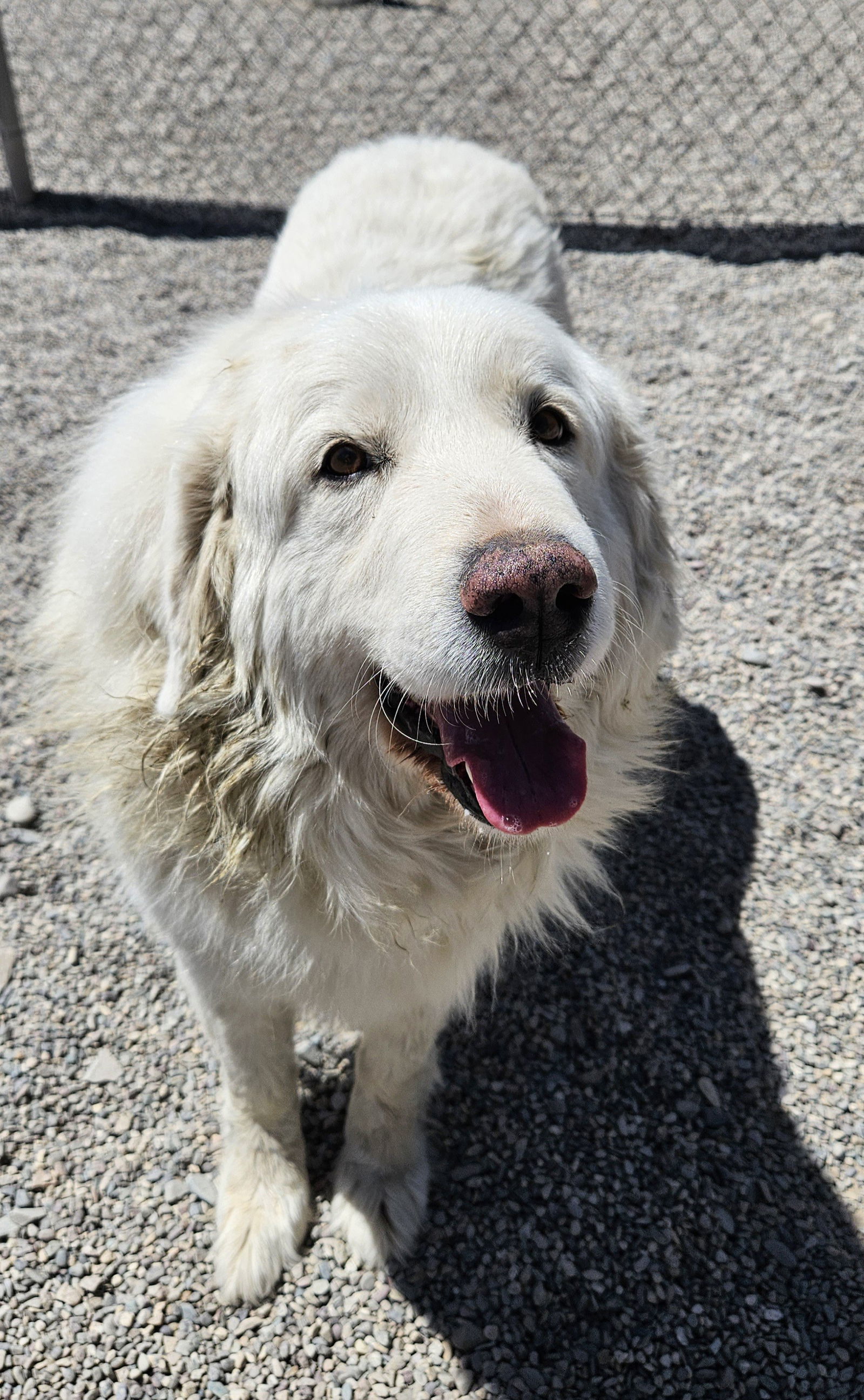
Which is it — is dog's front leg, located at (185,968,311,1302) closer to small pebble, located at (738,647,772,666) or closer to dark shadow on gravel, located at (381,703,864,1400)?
dark shadow on gravel, located at (381,703,864,1400)

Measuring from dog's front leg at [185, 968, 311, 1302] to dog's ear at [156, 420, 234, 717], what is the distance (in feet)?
2.42

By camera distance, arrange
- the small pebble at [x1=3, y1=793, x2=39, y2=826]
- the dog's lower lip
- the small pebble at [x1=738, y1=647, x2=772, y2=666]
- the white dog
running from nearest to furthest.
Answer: the white dog → the dog's lower lip → the small pebble at [x1=3, y1=793, x2=39, y2=826] → the small pebble at [x1=738, y1=647, x2=772, y2=666]

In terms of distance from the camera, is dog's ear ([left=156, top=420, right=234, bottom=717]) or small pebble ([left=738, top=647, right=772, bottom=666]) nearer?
dog's ear ([left=156, top=420, right=234, bottom=717])

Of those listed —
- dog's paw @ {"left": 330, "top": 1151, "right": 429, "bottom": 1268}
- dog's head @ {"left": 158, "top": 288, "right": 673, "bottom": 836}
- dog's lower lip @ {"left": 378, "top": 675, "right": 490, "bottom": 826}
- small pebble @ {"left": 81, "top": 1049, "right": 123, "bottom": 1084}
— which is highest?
dog's head @ {"left": 158, "top": 288, "right": 673, "bottom": 836}

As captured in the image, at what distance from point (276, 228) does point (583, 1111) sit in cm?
517

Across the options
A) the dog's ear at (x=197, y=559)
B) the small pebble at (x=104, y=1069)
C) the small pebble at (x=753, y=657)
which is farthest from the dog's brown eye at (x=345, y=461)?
the small pebble at (x=753, y=657)

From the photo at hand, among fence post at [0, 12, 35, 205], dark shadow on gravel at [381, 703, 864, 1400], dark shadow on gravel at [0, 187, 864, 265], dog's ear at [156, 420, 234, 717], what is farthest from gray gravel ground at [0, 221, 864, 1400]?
fence post at [0, 12, 35, 205]

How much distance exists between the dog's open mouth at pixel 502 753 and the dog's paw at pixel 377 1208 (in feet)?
3.92

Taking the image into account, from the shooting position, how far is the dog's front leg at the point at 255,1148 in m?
2.21

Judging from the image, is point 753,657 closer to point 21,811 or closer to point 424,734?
point 424,734

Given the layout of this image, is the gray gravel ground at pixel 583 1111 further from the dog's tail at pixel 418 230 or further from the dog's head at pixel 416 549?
the dog's tail at pixel 418 230

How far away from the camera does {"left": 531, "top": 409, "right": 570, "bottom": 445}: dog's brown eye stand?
183 cm

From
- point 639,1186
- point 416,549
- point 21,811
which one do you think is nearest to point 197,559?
point 416,549

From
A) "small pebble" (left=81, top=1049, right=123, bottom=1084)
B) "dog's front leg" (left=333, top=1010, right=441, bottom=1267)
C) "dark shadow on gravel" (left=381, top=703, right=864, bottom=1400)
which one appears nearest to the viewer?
"dark shadow on gravel" (left=381, top=703, right=864, bottom=1400)
